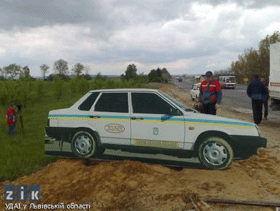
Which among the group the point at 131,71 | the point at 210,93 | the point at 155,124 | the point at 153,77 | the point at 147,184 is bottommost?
the point at 147,184

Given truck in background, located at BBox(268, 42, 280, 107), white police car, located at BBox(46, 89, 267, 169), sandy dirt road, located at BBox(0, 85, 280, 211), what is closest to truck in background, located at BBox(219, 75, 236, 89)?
truck in background, located at BBox(268, 42, 280, 107)

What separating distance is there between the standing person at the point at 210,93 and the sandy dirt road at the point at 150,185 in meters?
1.89

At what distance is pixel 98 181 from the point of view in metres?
4.82

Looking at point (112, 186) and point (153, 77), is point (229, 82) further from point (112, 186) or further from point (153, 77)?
point (112, 186)

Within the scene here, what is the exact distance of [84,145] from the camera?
582cm

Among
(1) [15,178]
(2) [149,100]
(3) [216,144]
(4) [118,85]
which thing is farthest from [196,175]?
(4) [118,85]

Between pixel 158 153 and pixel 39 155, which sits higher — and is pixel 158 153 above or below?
above

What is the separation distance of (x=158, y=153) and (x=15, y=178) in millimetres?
3216

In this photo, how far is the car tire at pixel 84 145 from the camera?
19.0 feet

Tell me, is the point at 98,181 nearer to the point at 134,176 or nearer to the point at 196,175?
the point at 134,176

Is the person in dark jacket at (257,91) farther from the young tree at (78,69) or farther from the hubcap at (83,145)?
the young tree at (78,69)

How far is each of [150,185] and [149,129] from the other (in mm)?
1218

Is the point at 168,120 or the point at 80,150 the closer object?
the point at 168,120

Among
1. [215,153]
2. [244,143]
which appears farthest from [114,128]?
[244,143]
